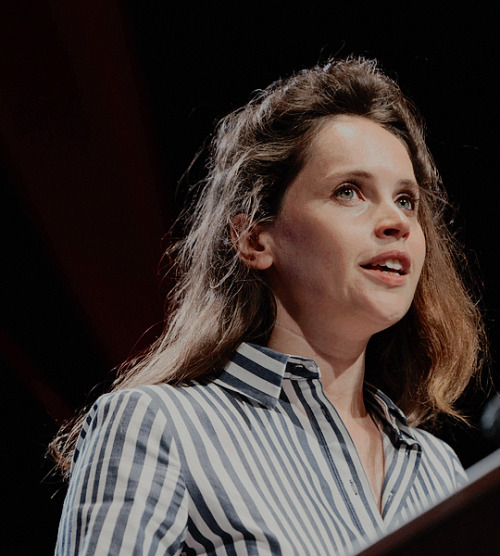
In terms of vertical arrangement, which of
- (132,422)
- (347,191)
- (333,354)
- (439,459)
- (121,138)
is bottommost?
(439,459)

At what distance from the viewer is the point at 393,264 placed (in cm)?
102

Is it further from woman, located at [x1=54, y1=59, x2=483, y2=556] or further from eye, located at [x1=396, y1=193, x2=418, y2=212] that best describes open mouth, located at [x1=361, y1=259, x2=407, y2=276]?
eye, located at [x1=396, y1=193, x2=418, y2=212]

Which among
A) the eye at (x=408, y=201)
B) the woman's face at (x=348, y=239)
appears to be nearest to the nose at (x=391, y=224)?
the woman's face at (x=348, y=239)

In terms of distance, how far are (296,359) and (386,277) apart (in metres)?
0.18

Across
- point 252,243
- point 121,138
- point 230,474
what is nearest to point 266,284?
point 252,243

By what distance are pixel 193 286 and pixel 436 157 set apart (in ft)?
2.65

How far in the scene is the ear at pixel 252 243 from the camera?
111 cm

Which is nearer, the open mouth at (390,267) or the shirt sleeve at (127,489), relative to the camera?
the shirt sleeve at (127,489)

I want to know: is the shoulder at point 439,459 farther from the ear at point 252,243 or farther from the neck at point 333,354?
the ear at point 252,243

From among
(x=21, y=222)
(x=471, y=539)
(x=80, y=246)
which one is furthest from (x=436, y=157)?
(x=471, y=539)

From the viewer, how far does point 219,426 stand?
2.94ft

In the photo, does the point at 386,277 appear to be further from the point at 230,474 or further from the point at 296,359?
the point at 230,474

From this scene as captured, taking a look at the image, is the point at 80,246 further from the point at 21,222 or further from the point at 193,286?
the point at 193,286

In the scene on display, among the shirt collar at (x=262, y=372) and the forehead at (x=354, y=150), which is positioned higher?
the forehead at (x=354, y=150)
